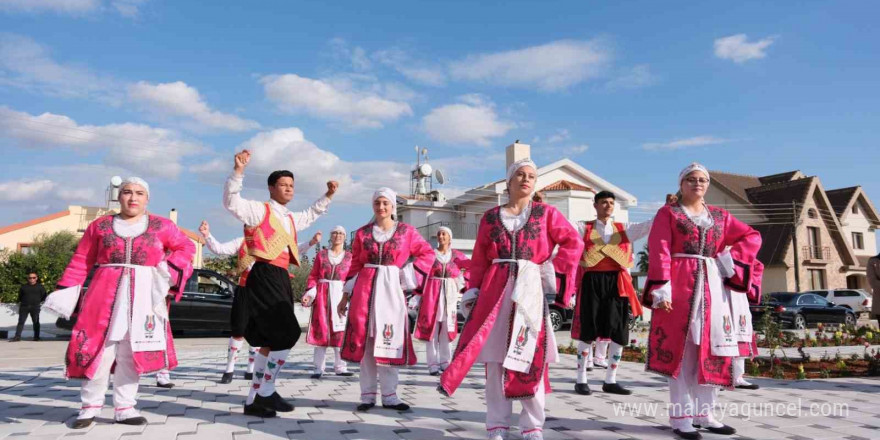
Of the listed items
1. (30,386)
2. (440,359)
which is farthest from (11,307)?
(440,359)

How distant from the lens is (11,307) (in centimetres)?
1766

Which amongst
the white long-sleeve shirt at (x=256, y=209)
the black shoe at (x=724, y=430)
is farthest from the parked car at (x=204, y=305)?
the black shoe at (x=724, y=430)

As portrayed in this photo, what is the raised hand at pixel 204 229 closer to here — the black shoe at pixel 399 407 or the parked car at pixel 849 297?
the black shoe at pixel 399 407

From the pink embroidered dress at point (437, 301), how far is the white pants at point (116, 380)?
3777 mm

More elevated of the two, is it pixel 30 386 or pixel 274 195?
pixel 274 195

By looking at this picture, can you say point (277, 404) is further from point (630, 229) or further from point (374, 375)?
point (630, 229)

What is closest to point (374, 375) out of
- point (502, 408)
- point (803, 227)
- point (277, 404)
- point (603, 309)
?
point (277, 404)

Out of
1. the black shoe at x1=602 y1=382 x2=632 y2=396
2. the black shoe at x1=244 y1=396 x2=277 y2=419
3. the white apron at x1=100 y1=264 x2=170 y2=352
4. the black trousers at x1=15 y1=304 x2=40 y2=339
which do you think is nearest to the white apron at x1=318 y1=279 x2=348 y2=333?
the black shoe at x1=244 y1=396 x2=277 y2=419

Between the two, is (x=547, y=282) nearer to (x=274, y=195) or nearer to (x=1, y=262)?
(x=274, y=195)

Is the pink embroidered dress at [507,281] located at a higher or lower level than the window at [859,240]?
lower

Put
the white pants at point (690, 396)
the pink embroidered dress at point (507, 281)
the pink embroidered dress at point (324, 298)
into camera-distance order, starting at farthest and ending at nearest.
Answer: the pink embroidered dress at point (324, 298) → the white pants at point (690, 396) → the pink embroidered dress at point (507, 281)

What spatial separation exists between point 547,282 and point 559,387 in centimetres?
277

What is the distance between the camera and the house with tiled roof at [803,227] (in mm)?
31656

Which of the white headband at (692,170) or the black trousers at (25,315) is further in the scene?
the black trousers at (25,315)
